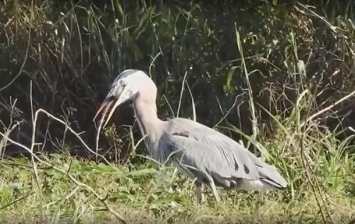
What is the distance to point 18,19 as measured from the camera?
5.46m

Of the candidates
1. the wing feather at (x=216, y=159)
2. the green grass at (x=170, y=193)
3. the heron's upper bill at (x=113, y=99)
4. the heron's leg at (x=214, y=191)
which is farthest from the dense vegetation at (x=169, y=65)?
the heron's leg at (x=214, y=191)

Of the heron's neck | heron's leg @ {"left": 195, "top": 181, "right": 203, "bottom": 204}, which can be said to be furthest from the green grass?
the heron's neck

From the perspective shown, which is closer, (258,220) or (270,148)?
(258,220)

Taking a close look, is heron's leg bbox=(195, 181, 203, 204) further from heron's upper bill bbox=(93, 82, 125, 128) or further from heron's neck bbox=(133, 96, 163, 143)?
heron's upper bill bbox=(93, 82, 125, 128)

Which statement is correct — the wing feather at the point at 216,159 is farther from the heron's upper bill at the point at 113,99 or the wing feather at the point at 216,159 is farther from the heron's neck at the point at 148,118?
the heron's upper bill at the point at 113,99

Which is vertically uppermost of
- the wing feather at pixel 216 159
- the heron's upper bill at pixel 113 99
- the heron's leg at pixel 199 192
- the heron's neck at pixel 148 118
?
the heron's upper bill at pixel 113 99

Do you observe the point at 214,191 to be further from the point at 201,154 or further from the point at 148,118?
the point at 148,118

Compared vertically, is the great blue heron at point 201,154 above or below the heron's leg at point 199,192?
above

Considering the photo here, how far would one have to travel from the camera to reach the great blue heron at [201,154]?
4.08m

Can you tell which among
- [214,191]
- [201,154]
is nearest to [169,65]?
[201,154]

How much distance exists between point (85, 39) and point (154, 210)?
1731 millimetres

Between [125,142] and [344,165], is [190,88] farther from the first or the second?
[344,165]

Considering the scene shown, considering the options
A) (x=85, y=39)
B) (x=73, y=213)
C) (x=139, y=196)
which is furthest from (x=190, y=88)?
(x=73, y=213)

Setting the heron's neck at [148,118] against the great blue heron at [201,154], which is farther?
the heron's neck at [148,118]
